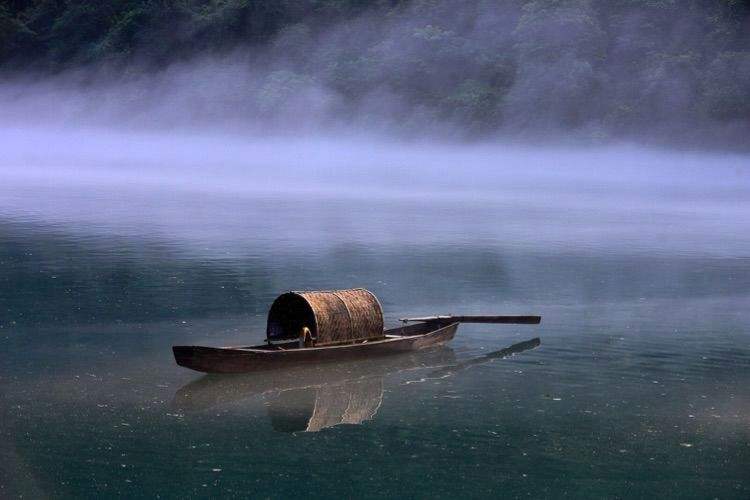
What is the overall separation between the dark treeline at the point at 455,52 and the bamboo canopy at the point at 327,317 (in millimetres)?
72978

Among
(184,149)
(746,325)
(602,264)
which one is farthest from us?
(184,149)

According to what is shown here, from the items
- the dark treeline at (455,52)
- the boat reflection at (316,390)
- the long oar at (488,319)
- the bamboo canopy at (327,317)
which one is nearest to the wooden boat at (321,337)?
the bamboo canopy at (327,317)

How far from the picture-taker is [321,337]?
19922mm

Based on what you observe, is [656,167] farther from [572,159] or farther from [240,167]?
[240,167]

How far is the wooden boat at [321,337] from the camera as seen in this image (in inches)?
736

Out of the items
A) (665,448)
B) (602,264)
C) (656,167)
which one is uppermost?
(656,167)

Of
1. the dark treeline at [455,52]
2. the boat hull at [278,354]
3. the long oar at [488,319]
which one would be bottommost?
the boat hull at [278,354]

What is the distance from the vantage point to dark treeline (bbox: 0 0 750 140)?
9462 centimetres

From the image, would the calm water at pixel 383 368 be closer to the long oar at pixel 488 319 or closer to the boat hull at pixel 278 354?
the boat hull at pixel 278 354

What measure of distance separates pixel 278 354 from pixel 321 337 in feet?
4.21

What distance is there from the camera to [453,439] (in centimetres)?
1567

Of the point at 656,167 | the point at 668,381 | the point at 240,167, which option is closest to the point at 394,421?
the point at 668,381

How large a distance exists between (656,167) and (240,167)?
110 feet

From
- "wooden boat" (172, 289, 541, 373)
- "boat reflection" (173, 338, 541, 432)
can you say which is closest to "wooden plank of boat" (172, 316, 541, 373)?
"wooden boat" (172, 289, 541, 373)
